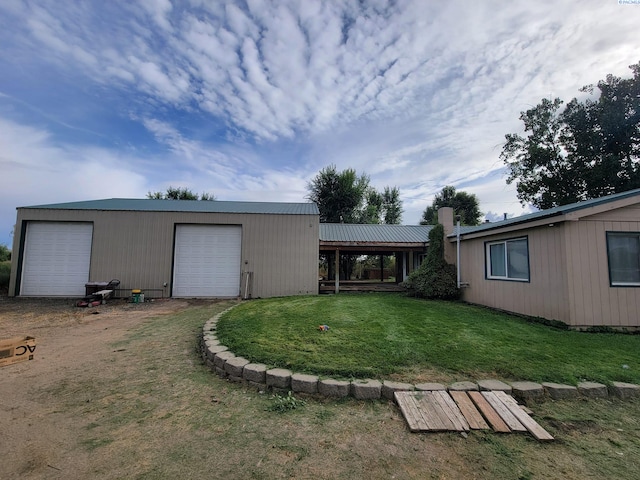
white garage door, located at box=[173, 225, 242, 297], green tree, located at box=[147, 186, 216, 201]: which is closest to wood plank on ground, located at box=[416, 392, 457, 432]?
white garage door, located at box=[173, 225, 242, 297]

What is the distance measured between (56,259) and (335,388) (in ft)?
43.1

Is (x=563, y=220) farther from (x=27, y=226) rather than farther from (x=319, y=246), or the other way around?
(x=27, y=226)

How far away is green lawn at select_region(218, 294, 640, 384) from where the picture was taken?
132 inches

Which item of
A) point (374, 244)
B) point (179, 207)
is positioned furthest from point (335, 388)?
point (179, 207)

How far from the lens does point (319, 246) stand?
39.6 ft

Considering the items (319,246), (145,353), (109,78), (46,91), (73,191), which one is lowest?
(145,353)

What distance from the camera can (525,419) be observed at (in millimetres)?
2480

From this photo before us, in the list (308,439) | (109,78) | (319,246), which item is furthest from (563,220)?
(109,78)

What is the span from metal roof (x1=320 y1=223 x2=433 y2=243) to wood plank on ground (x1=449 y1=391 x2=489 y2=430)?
930 centimetres

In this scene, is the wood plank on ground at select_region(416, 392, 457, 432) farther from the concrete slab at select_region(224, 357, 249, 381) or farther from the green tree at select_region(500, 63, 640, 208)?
the green tree at select_region(500, 63, 640, 208)

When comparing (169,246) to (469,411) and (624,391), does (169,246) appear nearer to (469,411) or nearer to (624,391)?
(469,411)

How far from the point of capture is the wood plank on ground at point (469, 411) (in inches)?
95.0

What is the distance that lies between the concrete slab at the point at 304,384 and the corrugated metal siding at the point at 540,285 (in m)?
5.67

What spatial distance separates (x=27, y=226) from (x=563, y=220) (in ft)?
55.8
